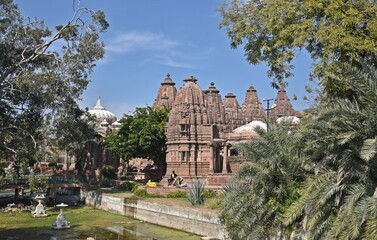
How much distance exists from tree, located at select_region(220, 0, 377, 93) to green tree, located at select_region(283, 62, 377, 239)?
1.37m

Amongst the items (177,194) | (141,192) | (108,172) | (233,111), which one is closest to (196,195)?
(177,194)

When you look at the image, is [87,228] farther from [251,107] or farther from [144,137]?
[251,107]

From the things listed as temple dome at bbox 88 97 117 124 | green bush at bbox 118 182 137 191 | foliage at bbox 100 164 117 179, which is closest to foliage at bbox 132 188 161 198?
green bush at bbox 118 182 137 191

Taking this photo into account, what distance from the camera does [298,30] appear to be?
15086 mm

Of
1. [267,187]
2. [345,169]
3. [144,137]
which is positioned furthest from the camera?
[144,137]

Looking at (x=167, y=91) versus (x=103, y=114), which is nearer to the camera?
(x=167, y=91)

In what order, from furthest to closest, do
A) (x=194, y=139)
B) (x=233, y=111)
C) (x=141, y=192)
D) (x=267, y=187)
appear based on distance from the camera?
1. (x=233, y=111)
2. (x=194, y=139)
3. (x=141, y=192)
4. (x=267, y=187)

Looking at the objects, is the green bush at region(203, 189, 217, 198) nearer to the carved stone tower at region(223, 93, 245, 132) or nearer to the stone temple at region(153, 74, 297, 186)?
the stone temple at region(153, 74, 297, 186)

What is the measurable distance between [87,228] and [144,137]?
17921 mm

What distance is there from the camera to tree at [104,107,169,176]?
4075cm

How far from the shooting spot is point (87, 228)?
75.1 feet

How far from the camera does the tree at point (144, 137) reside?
40750mm

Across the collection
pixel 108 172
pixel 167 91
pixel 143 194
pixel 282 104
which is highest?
pixel 167 91

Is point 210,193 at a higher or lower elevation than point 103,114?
lower
